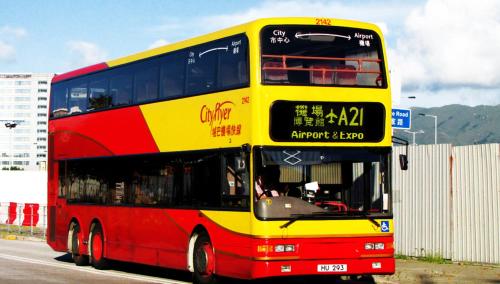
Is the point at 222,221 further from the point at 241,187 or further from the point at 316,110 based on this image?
the point at 316,110

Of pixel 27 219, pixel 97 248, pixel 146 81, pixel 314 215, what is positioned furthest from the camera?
pixel 27 219

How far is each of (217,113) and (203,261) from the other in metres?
2.75

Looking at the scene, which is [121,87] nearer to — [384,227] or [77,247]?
[77,247]

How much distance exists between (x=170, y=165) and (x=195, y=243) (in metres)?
1.83

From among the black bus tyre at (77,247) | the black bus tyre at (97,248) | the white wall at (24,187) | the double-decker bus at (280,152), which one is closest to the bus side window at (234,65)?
the double-decker bus at (280,152)

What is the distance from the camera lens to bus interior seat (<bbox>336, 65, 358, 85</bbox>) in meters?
16.2

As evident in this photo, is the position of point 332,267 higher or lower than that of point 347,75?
lower

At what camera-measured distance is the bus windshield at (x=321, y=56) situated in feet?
51.9

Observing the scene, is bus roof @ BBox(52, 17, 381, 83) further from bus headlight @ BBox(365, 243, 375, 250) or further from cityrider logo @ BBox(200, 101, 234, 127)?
bus headlight @ BBox(365, 243, 375, 250)

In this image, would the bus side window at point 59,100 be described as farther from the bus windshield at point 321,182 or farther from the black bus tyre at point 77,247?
the bus windshield at point 321,182

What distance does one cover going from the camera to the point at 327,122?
16.1m

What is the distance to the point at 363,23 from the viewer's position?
16.8m

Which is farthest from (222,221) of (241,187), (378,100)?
(378,100)

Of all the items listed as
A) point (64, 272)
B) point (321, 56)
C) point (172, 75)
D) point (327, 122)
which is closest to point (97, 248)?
point (64, 272)
